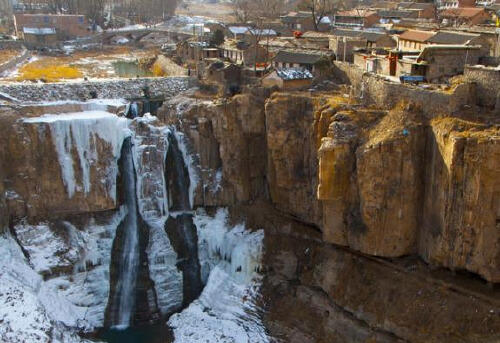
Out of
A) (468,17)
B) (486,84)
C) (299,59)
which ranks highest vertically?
(468,17)

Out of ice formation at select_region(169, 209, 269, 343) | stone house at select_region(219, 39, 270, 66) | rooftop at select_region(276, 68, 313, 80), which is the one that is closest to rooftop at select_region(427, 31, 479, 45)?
rooftop at select_region(276, 68, 313, 80)

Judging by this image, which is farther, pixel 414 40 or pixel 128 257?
pixel 414 40

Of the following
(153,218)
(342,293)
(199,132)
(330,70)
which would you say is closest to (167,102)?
(199,132)

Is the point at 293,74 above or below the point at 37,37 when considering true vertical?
below

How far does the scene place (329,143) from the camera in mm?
27812

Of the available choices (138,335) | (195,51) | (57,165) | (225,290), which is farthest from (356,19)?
(138,335)

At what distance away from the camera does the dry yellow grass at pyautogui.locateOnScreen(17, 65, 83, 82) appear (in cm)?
4696

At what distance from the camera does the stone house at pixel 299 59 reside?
134 ft

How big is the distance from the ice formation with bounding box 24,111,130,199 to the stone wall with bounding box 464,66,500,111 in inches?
859

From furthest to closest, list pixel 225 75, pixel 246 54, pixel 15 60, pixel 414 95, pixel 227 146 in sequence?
pixel 15 60
pixel 246 54
pixel 225 75
pixel 227 146
pixel 414 95

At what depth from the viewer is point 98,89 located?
41562 mm

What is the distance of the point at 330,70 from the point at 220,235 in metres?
15.0

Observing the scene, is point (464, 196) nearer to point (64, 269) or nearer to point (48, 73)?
point (64, 269)

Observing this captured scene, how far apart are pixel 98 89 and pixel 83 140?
7.92 m
